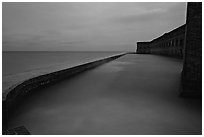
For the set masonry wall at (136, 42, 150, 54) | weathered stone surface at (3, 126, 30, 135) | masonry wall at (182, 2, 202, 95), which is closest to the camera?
weathered stone surface at (3, 126, 30, 135)

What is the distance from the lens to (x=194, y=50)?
358cm

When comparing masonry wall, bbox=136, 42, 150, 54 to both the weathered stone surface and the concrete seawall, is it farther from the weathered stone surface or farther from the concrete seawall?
the weathered stone surface

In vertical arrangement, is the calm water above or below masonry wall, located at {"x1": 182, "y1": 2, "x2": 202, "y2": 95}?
below

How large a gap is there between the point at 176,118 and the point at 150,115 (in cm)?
48

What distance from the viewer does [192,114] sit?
3.05 m

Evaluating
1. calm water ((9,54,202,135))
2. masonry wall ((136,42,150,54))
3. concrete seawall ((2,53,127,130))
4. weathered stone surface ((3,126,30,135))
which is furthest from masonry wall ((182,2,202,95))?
masonry wall ((136,42,150,54))

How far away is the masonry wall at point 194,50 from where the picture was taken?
3.54m

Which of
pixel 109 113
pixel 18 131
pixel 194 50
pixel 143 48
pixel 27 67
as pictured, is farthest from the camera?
pixel 143 48

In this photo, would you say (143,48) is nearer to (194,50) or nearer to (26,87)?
(194,50)

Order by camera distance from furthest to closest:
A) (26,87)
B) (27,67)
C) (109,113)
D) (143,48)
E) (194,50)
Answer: (143,48), (27,67), (26,87), (194,50), (109,113)

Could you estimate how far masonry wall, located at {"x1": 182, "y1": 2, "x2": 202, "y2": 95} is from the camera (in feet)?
11.6

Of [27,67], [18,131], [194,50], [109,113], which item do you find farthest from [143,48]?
[18,131]

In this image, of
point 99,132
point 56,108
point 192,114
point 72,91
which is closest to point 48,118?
point 56,108

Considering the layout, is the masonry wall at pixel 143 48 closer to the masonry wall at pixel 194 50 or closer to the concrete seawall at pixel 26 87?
the concrete seawall at pixel 26 87
